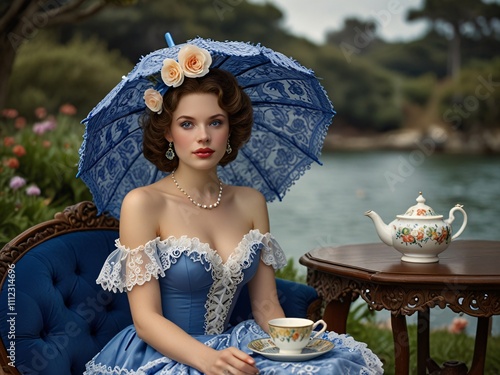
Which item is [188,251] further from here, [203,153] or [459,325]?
[459,325]

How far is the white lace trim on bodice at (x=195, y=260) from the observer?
2262 mm

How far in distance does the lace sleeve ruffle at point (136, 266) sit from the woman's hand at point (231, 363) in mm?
336

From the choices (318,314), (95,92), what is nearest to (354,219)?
(95,92)

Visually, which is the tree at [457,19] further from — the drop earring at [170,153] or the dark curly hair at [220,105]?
the drop earring at [170,153]

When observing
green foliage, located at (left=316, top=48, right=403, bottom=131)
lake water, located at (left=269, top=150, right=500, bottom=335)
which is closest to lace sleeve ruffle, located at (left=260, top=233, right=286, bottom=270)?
lake water, located at (left=269, top=150, right=500, bottom=335)

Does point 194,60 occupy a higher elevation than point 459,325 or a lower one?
higher

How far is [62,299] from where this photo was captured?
2484 mm

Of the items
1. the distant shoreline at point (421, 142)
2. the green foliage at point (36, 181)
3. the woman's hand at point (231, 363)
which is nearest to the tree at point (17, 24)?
the green foliage at point (36, 181)

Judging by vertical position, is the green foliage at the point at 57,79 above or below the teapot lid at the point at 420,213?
above

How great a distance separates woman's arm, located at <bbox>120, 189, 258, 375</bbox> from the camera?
203 centimetres

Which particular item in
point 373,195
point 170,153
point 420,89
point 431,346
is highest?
point 420,89

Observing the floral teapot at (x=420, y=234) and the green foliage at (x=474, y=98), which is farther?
the green foliage at (x=474, y=98)

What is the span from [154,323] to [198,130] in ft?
1.96

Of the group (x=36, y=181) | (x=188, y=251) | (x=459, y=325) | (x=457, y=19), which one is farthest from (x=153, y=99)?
(x=457, y=19)
